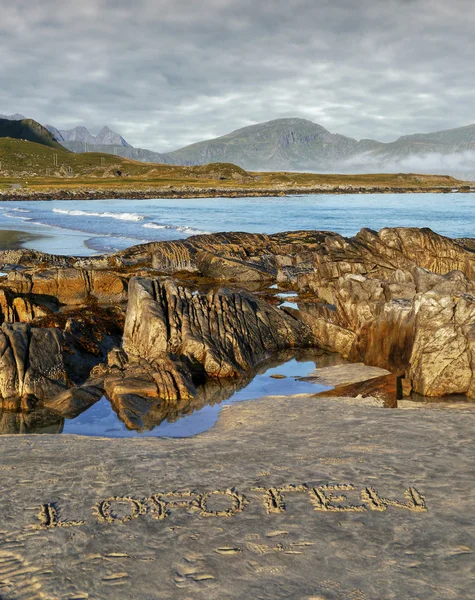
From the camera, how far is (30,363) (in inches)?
597

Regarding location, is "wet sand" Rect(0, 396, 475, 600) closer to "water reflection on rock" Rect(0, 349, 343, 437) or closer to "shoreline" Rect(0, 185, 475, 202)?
"water reflection on rock" Rect(0, 349, 343, 437)

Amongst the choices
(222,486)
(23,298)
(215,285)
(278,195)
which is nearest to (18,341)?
(23,298)

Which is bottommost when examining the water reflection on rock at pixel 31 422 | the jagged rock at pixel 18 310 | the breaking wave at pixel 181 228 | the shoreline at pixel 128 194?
the water reflection on rock at pixel 31 422

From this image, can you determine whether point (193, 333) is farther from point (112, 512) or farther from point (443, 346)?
point (112, 512)

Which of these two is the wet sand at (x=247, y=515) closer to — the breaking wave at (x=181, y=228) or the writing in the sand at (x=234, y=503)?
the writing in the sand at (x=234, y=503)

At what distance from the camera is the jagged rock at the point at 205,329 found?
1694 cm

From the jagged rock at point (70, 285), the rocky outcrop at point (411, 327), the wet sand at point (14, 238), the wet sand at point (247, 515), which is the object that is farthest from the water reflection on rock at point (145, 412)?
the wet sand at point (14, 238)

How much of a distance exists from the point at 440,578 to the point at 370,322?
39.0 feet

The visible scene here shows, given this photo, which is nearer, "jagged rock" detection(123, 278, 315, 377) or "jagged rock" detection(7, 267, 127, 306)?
"jagged rock" detection(123, 278, 315, 377)

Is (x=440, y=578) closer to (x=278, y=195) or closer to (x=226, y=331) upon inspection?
(x=226, y=331)

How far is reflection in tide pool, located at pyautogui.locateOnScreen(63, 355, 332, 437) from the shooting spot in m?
12.6

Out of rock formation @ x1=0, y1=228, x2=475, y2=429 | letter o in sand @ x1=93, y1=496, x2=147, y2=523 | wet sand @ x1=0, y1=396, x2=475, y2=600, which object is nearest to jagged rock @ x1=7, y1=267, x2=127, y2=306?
rock formation @ x1=0, y1=228, x2=475, y2=429

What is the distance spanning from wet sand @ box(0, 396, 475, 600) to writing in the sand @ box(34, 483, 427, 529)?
0.09 feet

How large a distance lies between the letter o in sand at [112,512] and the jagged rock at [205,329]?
7441 millimetres
